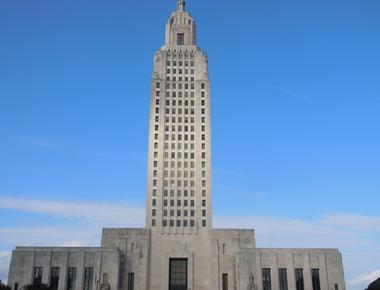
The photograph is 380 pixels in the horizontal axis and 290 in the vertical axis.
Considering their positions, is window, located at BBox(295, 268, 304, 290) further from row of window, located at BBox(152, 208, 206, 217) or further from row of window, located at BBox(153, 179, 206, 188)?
row of window, located at BBox(153, 179, 206, 188)

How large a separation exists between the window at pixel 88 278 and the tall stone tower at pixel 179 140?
41.0ft

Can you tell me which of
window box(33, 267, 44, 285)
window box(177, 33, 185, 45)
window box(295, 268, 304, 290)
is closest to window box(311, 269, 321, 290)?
window box(295, 268, 304, 290)

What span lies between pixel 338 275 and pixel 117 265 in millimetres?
37179

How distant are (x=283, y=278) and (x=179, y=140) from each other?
101 ft

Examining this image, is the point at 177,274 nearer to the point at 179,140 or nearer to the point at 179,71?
the point at 179,140

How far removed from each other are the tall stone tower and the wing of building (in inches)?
7.2

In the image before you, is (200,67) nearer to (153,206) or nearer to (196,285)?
(153,206)

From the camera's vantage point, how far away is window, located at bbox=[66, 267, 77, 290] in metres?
74.7

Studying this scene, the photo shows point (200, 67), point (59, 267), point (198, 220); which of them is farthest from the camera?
point (200, 67)

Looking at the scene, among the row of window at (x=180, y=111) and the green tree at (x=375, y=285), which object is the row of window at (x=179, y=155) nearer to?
the row of window at (x=180, y=111)

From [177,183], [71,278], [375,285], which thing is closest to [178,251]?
[177,183]

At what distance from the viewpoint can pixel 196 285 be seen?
7738cm

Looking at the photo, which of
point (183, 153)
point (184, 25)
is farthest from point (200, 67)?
point (183, 153)

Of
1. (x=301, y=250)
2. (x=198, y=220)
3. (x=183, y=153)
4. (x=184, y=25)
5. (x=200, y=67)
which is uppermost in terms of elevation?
(x=184, y=25)
